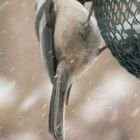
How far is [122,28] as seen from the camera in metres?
2.26

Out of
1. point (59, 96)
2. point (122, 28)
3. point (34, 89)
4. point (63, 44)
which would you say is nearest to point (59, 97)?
point (59, 96)

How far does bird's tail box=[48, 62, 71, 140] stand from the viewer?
8.56ft

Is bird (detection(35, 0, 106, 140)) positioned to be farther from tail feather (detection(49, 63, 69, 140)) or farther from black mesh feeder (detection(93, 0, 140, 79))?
black mesh feeder (detection(93, 0, 140, 79))

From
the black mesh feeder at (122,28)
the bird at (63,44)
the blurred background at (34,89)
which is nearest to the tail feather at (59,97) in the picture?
the bird at (63,44)

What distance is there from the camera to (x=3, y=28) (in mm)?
3930

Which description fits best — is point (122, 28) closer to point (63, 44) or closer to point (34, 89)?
point (63, 44)

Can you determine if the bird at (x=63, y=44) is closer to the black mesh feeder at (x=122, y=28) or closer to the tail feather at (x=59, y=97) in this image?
the tail feather at (x=59, y=97)

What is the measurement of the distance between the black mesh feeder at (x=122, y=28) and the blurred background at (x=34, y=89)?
1.44 metres

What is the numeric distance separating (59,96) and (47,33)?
26cm

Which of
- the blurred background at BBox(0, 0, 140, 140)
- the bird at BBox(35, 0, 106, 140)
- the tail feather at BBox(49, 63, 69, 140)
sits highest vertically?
the bird at BBox(35, 0, 106, 140)

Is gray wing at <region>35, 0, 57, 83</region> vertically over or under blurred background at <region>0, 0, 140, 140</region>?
over

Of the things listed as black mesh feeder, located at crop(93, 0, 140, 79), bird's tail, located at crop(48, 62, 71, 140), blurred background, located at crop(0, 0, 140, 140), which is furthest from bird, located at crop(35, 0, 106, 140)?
blurred background, located at crop(0, 0, 140, 140)

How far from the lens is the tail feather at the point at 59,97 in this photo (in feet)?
8.56

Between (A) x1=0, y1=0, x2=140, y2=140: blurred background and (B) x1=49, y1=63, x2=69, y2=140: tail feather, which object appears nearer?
(B) x1=49, y1=63, x2=69, y2=140: tail feather
